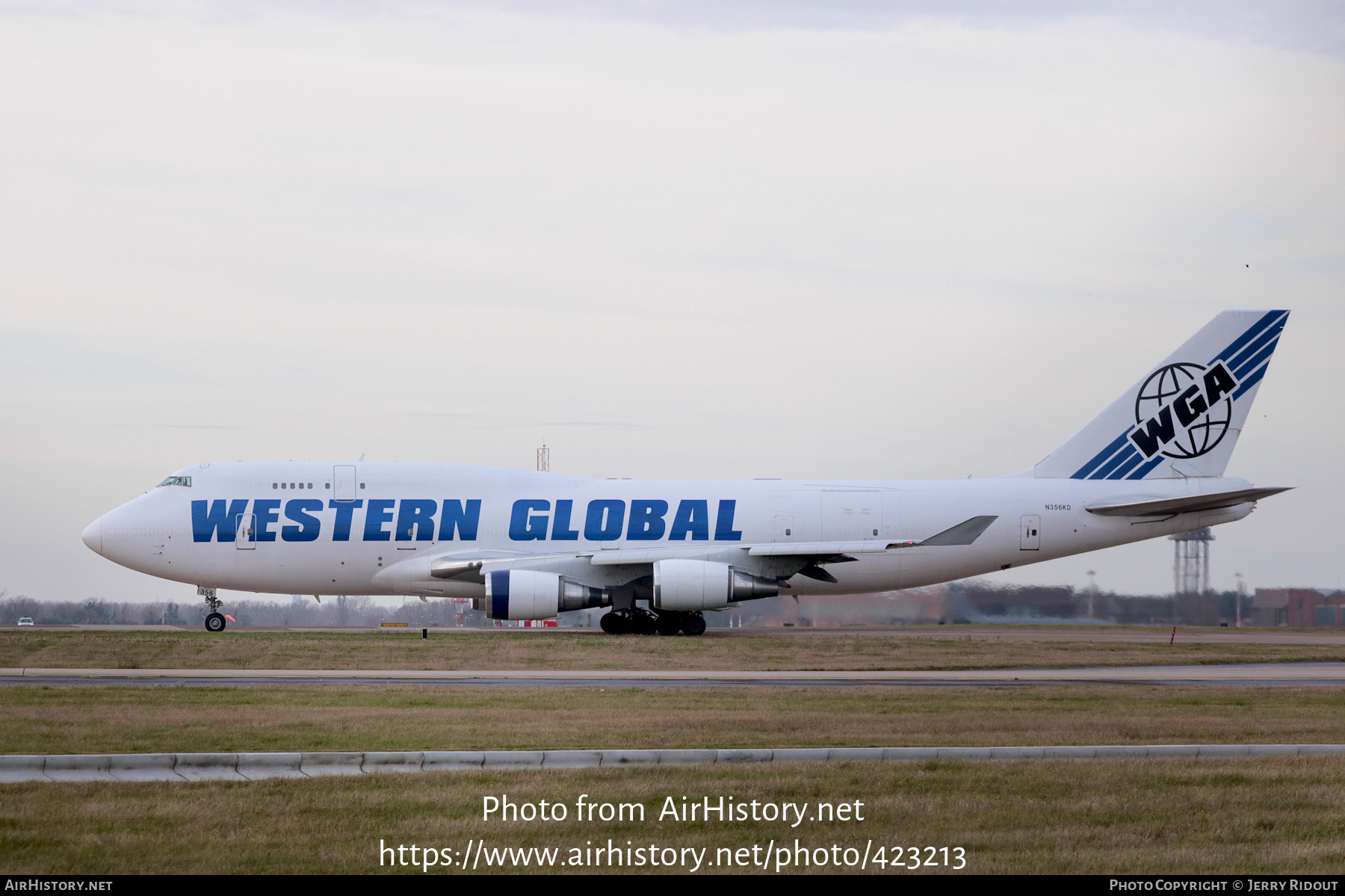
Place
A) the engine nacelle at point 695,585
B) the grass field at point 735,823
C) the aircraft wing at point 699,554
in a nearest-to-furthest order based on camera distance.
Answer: the grass field at point 735,823 < the engine nacelle at point 695,585 < the aircraft wing at point 699,554

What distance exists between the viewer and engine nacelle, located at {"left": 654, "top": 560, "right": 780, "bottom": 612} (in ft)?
105

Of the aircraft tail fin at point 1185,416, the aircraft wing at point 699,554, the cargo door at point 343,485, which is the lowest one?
the aircraft wing at point 699,554

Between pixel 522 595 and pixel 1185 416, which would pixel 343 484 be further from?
pixel 1185 416

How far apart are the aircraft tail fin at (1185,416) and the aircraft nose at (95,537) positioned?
2650cm

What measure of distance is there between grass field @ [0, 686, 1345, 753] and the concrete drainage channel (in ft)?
2.57

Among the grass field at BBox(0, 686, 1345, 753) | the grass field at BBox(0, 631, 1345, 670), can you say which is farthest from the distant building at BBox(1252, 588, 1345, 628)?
the grass field at BBox(0, 686, 1345, 753)

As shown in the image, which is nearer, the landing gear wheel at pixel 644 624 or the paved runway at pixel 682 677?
the paved runway at pixel 682 677

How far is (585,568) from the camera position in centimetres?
3372

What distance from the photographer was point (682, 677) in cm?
2216

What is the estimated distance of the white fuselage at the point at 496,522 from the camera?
34.0 metres

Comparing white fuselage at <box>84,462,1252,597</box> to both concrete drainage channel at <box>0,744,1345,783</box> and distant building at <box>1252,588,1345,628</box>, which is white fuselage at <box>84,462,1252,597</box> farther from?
concrete drainage channel at <box>0,744,1345,783</box>

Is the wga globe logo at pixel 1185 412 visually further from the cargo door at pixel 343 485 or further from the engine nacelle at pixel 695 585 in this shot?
the cargo door at pixel 343 485

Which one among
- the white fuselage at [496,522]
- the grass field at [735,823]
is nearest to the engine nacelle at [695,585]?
the white fuselage at [496,522]
